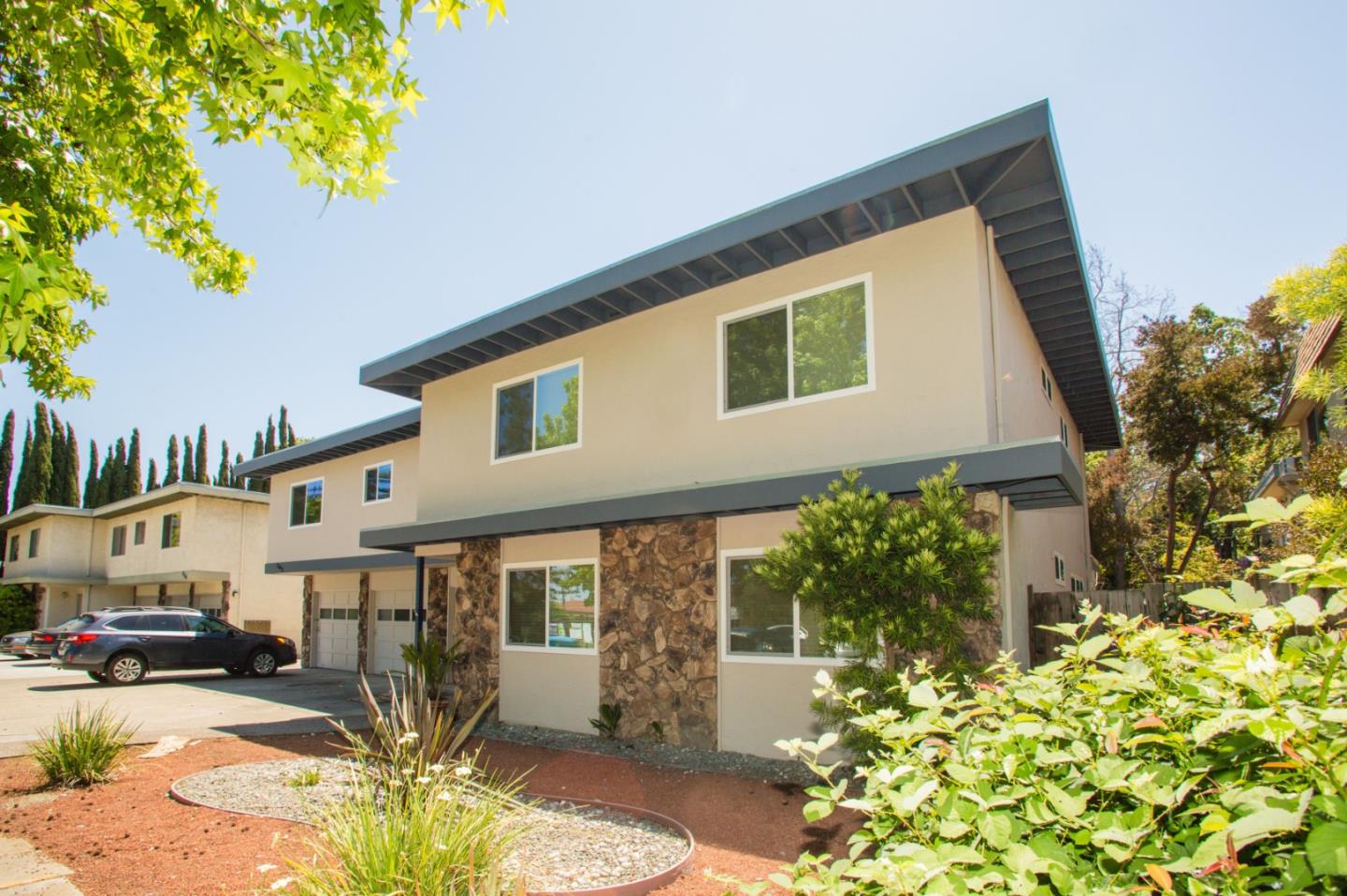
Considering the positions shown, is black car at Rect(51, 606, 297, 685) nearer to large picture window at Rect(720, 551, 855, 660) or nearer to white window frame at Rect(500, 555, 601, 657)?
white window frame at Rect(500, 555, 601, 657)

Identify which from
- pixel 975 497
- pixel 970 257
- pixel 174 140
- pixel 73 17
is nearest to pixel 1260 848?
pixel 975 497

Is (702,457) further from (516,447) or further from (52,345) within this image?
(52,345)

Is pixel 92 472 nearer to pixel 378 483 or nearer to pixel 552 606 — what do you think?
pixel 378 483

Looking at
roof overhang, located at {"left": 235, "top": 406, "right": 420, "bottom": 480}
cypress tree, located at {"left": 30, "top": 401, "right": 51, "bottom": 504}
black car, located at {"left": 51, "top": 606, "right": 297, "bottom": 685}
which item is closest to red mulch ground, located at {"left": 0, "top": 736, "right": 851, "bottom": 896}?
roof overhang, located at {"left": 235, "top": 406, "right": 420, "bottom": 480}

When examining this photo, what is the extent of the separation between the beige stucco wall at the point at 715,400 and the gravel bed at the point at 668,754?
3258 mm

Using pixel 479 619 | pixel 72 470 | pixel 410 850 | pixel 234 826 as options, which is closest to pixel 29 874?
pixel 234 826

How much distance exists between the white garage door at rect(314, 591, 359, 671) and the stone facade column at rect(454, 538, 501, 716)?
9756 mm

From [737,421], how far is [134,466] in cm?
4599

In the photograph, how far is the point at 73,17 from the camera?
644cm

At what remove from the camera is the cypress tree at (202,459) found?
47000 millimetres

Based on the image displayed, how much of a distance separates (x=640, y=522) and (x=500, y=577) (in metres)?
3.31

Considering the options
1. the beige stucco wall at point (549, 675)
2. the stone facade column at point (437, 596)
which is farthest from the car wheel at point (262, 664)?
the beige stucco wall at point (549, 675)

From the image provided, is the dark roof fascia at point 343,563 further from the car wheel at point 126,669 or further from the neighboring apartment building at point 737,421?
the neighboring apartment building at point 737,421

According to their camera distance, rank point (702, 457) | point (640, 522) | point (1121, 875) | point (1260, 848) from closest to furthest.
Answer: point (1260, 848) < point (1121, 875) < point (702, 457) < point (640, 522)
